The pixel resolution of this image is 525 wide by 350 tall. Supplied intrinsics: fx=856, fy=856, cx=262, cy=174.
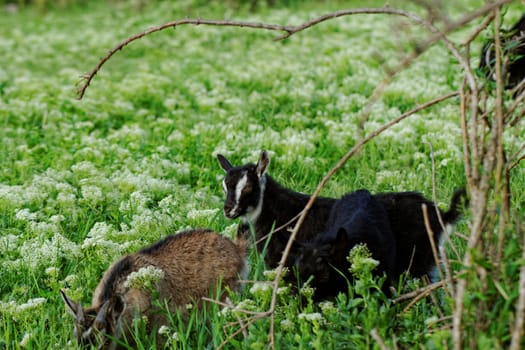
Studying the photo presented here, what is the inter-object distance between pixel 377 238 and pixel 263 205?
4.35 feet

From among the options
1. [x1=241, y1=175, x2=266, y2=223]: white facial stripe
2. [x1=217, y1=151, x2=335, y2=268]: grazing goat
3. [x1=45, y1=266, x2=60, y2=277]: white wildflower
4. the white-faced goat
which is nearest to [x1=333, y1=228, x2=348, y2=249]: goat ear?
the white-faced goat

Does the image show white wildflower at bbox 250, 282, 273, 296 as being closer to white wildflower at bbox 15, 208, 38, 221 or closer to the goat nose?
the goat nose

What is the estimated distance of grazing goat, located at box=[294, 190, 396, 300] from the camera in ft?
14.9

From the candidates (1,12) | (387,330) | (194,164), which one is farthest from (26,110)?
(1,12)

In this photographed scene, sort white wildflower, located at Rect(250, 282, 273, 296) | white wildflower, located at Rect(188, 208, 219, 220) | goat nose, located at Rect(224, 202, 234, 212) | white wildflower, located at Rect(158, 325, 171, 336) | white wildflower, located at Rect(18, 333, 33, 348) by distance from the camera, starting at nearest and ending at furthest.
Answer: white wildflower, located at Rect(250, 282, 273, 296) → white wildflower, located at Rect(158, 325, 171, 336) → white wildflower, located at Rect(18, 333, 33, 348) → white wildflower, located at Rect(188, 208, 219, 220) → goat nose, located at Rect(224, 202, 234, 212)

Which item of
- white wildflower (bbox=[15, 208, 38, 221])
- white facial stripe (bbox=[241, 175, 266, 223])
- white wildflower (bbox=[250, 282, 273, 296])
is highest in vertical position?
white wildflower (bbox=[250, 282, 273, 296])

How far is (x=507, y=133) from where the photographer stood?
7.91 meters

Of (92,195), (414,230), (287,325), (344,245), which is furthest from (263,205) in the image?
(287,325)

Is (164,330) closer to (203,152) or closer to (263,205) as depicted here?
(263,205)

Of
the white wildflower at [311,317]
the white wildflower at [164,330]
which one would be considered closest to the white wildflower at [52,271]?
the white wildflower at [164,330]

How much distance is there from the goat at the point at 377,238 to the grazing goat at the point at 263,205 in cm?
24

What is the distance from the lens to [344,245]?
461 cm

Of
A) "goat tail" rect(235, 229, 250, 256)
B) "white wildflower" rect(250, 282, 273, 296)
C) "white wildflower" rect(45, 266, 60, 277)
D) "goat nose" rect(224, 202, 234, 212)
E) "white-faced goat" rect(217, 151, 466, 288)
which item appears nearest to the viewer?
"white wildflower" rect(250, 282, 273, 296)

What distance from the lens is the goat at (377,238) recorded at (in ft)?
15.0
